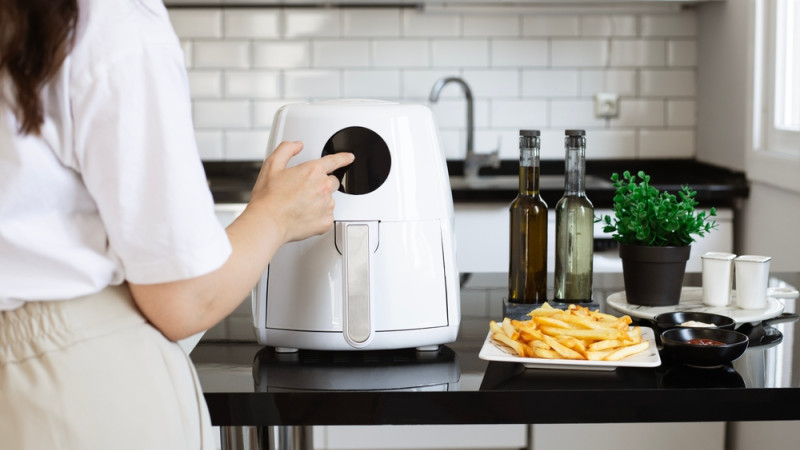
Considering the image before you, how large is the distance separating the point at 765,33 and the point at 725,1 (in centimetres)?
37

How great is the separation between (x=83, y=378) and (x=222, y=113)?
2.53 m

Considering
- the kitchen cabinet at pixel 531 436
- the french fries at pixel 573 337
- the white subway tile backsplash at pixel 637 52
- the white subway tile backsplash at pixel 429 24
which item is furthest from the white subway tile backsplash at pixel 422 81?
the french fries at pixel 573 337

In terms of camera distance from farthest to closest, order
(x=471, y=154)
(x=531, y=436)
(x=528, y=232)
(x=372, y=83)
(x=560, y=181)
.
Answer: (x=372, y=83) → (x=471, y=154) → (x=560, y=181) → (x=531, y=436) → (x=528, y=232)

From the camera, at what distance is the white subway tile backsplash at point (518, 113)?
326cm

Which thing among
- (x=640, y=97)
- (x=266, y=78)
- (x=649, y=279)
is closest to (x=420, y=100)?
(x=266, y=78)

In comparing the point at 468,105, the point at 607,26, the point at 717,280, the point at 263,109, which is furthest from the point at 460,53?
the point at 717,280

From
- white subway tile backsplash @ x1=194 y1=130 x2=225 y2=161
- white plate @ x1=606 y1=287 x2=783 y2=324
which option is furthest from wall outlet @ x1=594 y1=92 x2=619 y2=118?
white plate @ x1=606 y1=287 x2=783 y2=324

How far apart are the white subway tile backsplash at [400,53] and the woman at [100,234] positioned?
2395 millimetres

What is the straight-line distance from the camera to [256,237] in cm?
96

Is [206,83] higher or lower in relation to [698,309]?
higher

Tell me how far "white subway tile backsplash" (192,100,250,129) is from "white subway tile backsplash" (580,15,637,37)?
4.02 ft

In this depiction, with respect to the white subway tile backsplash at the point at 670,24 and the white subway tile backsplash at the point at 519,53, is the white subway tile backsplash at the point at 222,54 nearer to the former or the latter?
the white subway tile backsplash at the point at 519,53

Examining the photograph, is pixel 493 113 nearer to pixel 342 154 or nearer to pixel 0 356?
pixel 342 154

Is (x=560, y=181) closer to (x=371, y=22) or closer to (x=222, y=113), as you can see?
(x=371, y=22)
